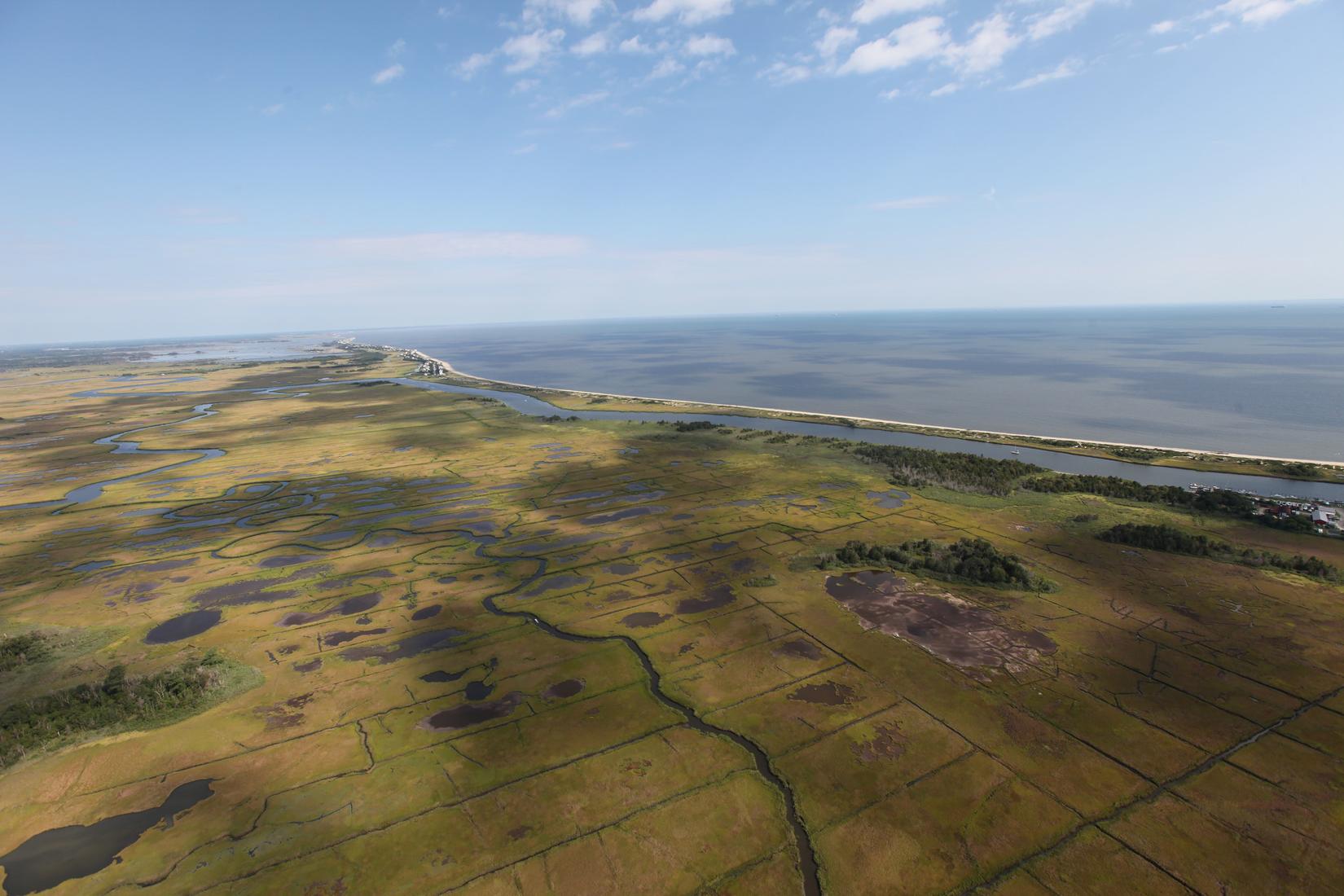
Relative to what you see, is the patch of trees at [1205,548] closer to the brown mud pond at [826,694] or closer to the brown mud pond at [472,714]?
the brown mud pond at [826,694]

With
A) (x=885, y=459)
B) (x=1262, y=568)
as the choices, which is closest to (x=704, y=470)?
(x=885, y=459)

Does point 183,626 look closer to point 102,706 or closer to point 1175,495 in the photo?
point 102,706

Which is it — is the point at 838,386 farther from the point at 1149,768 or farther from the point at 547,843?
the point at 547,843

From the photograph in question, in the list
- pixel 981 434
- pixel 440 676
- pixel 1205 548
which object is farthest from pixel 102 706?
pixel 981 434

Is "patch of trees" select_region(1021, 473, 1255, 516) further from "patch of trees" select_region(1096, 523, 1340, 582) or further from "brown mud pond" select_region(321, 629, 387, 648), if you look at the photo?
"brown mud pond" select_region(321, 629, 387, 648)

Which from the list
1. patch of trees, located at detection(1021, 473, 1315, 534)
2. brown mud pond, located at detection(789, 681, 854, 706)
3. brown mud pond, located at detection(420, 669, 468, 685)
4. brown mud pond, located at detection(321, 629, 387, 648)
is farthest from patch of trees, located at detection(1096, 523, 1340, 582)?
brown mud pond, located at detection(321, 629, 387, 648)
